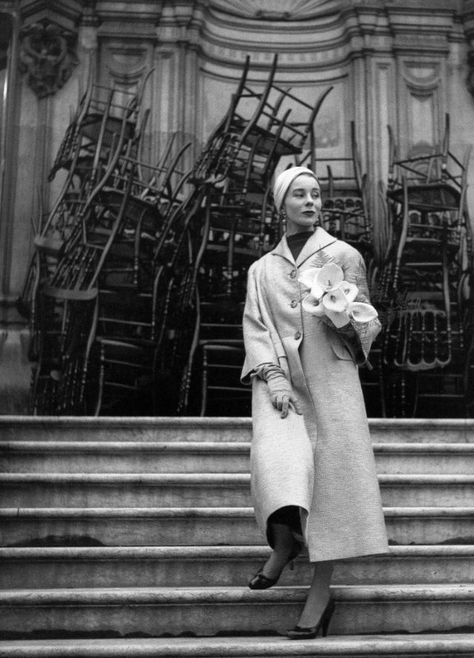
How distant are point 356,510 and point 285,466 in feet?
0.92

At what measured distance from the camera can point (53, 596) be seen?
11.2 feet

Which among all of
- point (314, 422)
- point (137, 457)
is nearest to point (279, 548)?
point (314, 422)

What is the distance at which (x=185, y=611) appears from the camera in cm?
343

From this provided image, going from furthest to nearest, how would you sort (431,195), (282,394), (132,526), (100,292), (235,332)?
(431,195) → (235,332) → (100,292) → (132,526) → (282,394)

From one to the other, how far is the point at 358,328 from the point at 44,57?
6.59 metres

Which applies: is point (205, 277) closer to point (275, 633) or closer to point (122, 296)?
point (122, 296)

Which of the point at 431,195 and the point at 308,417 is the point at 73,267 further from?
the point at 308,417

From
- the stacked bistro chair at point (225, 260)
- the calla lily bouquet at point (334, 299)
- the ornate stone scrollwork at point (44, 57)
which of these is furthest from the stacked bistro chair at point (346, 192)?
the calla lily bouquet at point (334, 299)

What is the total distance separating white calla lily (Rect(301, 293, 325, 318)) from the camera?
10.9ft

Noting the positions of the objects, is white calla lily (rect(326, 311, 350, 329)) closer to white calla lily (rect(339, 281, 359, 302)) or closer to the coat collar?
Answer: white calla lily (rect(339, 281, 359, 302))


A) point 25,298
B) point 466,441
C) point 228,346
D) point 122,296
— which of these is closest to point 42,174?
point 25,298

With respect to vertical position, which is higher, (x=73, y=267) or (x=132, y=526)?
(x=73, y=267)

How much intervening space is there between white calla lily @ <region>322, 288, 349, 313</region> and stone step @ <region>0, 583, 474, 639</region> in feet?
3.28

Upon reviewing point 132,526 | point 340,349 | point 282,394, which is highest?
point 340,349
